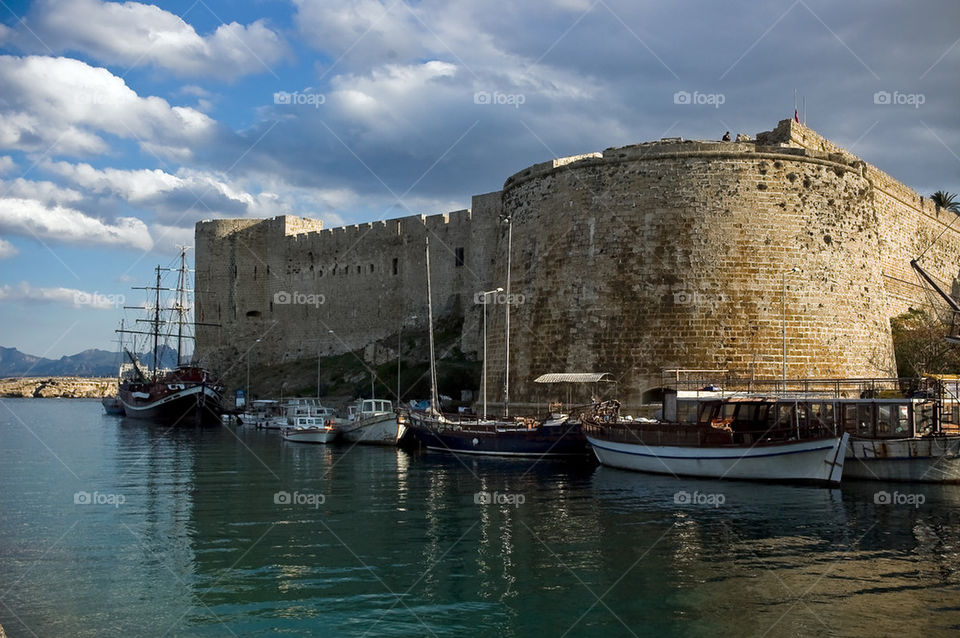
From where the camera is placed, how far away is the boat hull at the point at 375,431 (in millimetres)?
29023

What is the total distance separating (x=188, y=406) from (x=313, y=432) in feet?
53.9

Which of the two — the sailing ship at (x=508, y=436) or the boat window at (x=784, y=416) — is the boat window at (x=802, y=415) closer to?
the boat window at (x=784, y=416)

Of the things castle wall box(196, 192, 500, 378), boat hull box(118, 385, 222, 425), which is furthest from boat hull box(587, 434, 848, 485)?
boat hull box(118, 385, 222, 425)

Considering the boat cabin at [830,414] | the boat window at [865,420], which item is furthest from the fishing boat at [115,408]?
the boat window at [865,420]

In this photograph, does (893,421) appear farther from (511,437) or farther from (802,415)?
(511,437)

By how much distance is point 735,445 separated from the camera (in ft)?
59.1

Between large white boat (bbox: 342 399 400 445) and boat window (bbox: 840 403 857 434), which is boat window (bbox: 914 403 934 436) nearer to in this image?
boat window (bbox: 840 403 857 434)

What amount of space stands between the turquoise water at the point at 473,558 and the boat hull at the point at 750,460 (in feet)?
1.86

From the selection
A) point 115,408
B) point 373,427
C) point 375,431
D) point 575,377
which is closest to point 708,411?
point 575,377

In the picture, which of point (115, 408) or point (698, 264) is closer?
point (698, 264)

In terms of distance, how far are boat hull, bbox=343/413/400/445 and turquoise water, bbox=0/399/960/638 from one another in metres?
9.52

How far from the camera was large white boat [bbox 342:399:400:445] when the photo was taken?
29.1m

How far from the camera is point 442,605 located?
30.0ft

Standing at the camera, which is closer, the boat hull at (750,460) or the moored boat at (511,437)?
the boat hull at (750,460)
